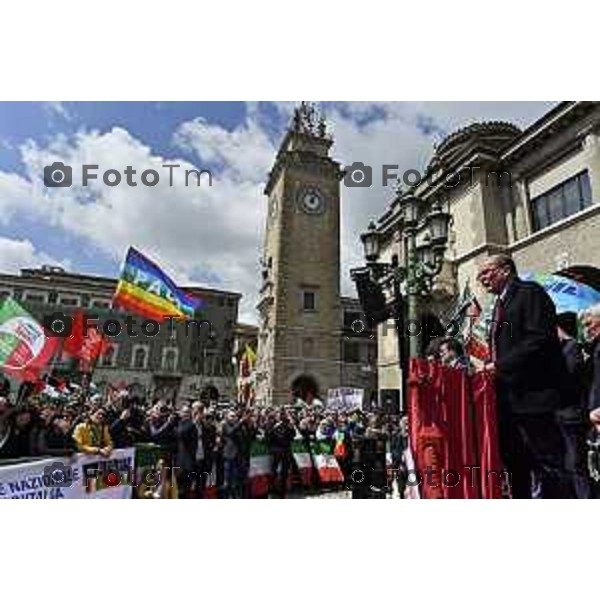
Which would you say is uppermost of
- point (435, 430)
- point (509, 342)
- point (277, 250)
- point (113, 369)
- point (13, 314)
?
point (277, 250)

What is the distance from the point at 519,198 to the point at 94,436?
12.3m

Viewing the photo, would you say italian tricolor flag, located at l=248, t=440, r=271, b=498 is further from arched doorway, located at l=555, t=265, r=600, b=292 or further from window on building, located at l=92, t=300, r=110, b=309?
window on building, located at l=92, t=300, r=110, b=309

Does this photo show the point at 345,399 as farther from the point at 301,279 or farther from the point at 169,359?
the point at 169,359

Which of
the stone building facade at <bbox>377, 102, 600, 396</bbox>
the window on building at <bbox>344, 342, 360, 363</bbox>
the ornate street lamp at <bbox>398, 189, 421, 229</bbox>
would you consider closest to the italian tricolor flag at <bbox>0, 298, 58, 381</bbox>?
the ornate street lamp at <bbox>398, 189, 421, 229</bbox>

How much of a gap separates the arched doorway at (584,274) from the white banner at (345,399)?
5.91 metres

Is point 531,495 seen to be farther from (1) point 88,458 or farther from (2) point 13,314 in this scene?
(2) point 13,314

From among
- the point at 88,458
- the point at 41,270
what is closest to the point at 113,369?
the point at 41,270

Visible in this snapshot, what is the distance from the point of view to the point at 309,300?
2927 cm

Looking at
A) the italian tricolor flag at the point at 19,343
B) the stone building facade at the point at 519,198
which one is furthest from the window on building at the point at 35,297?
the italian tricolor flag at the point at 19,343

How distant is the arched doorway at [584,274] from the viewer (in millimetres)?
9750

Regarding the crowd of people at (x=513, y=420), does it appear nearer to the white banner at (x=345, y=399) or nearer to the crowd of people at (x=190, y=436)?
the crowd of people at (x=190, y=436)

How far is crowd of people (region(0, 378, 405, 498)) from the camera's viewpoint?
5.71 m
